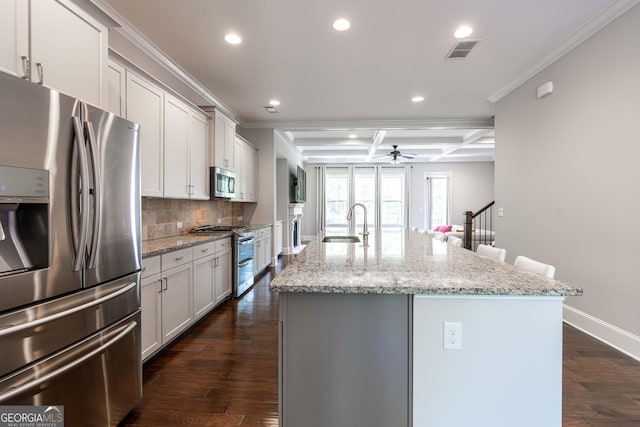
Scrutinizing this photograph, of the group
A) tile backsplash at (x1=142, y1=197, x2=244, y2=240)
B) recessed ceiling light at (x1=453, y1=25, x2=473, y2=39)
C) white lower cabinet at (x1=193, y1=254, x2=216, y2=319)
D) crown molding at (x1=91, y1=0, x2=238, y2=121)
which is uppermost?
recessed ceiling light at (x1=453, y1=25, x2=473, y2=39)

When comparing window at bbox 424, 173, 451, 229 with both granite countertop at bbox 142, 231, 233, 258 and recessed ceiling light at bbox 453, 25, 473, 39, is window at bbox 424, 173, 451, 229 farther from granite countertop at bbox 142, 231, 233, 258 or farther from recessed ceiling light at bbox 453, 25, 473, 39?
granite countertop at bbox 142, 231, 233, 258

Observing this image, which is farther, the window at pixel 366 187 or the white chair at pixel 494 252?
the window at pixel 366 187

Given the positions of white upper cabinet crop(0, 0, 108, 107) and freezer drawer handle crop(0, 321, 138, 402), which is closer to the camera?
freezer drawer handle crop(0, 321, 138, 402)

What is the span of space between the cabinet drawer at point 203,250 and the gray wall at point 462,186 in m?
7.94

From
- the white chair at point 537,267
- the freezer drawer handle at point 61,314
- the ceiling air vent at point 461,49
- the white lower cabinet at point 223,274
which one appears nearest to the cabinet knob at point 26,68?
the freezer drawer handle at point 61,314

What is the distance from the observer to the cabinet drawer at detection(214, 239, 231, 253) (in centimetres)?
342

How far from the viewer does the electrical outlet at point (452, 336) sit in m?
1.23

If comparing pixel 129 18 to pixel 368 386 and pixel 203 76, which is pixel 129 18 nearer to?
pixel 203 76

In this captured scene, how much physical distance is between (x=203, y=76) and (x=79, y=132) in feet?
9.17

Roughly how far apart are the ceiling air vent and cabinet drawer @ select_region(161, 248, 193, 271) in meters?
3.41

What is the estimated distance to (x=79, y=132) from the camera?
52.5 inches

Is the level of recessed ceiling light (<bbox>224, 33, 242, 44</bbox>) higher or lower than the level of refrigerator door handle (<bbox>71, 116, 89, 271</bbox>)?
higher

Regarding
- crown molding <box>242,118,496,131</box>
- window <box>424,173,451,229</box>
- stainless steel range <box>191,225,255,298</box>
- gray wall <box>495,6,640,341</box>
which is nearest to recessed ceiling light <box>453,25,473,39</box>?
gray wall <box>495,6,640,341</box>

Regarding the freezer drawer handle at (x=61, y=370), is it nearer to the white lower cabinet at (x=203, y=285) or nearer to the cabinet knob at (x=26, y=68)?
A: the white lower cabinet at (x=203, y=285)
